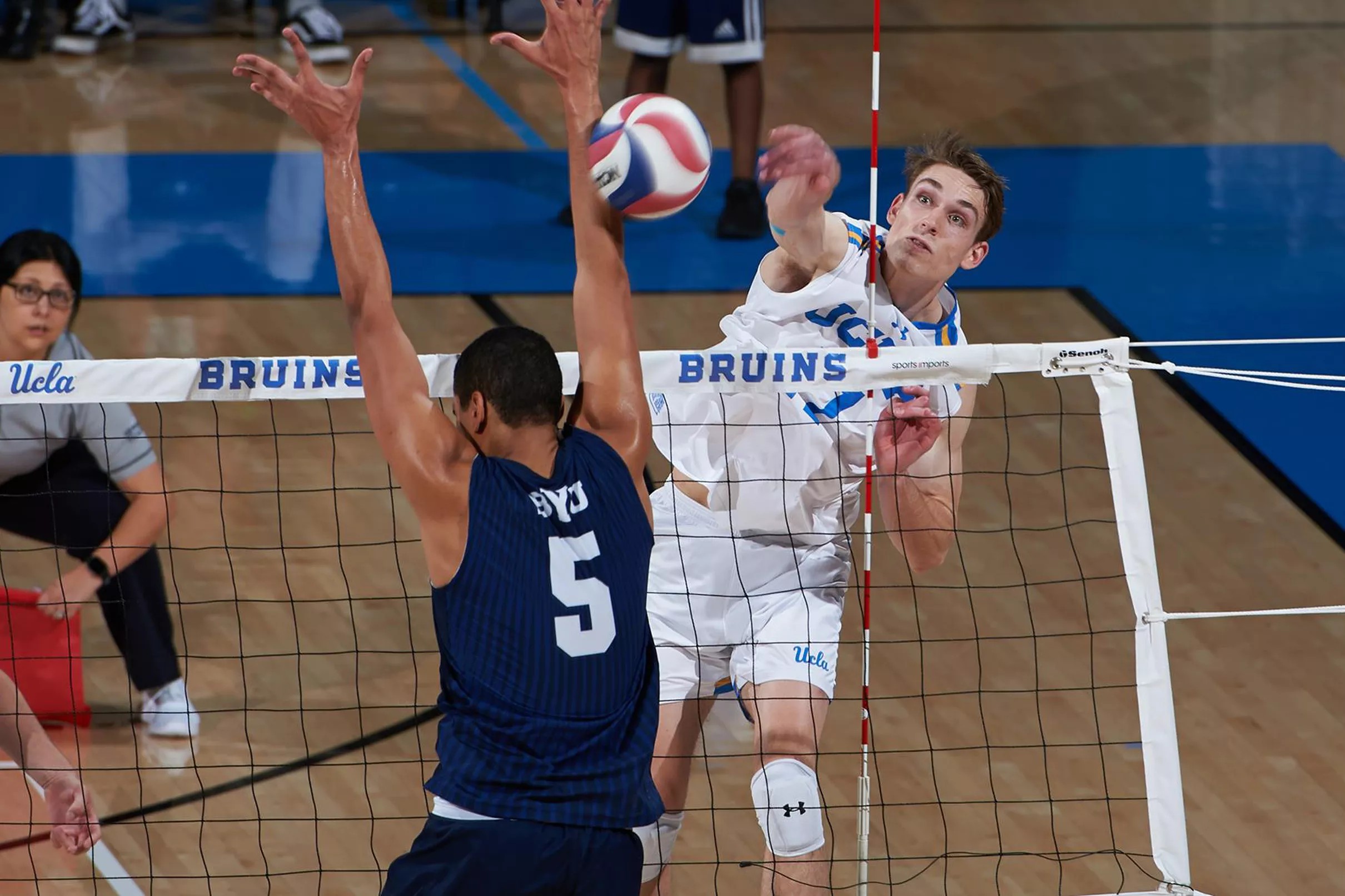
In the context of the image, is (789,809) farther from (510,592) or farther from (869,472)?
(510,592)

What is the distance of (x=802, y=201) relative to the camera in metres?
4.02

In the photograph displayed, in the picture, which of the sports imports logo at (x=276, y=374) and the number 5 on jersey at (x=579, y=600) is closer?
the number 5 on jersey at (x=579, y=600)

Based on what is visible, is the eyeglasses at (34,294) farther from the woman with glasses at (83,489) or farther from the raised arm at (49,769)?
the raised arm at (49,769)

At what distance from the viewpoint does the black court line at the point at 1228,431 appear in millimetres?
6812

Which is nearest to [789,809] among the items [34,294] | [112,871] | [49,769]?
[49,769]

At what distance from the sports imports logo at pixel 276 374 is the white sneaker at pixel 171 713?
1779 mm

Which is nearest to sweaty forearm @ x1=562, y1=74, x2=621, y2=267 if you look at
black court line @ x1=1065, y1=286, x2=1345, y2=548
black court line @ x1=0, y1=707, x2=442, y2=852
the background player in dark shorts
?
black court line @ x1=0, y1=707, x2=442, y2=852

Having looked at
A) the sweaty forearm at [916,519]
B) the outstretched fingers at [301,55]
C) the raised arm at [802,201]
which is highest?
the outstretched fingers at [301,55]

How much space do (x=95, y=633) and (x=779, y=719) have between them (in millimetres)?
2808

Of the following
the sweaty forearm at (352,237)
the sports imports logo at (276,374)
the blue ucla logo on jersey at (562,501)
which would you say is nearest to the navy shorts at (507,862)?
the blue ucla logo on jersey at (562,501)

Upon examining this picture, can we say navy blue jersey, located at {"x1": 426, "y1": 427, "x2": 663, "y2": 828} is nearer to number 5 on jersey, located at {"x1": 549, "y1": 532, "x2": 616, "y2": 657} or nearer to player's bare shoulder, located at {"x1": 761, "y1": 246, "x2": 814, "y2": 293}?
number 5 on jersey, located at {"x1": 549, "y1": 532, "x2": 616, "y2": 657}

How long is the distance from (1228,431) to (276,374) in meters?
4.68

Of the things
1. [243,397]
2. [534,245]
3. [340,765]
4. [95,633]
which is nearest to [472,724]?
[243,397]

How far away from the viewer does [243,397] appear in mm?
4090
